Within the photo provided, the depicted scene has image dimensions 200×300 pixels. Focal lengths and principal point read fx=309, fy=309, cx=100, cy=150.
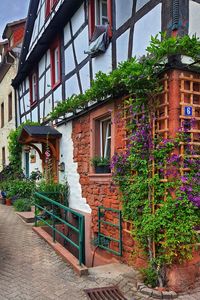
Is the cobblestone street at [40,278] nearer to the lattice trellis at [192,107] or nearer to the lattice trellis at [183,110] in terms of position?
the lattice trellis at [183,110]

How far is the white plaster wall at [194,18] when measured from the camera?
459 centimetres

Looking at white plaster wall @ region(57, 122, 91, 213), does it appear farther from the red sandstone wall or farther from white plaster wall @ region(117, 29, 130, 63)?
white plaster wall @ region(117, 29, 130, 63)

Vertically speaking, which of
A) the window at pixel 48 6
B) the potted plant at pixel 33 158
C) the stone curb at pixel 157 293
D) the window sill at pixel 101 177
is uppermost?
the window at pixel 48 6

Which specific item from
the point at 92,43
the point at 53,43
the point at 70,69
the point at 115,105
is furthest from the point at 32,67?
the point at 115,105

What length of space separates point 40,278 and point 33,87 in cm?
912

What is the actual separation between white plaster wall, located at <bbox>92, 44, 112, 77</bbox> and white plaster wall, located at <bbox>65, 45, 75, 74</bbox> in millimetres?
1429

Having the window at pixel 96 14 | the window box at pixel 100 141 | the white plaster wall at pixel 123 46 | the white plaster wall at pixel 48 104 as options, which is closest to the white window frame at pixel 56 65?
the white plaster wall at pixel 48 104

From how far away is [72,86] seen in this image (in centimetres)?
814

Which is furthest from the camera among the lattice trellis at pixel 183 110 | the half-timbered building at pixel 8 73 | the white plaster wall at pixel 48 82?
the half-timbered building at pixel 8 73

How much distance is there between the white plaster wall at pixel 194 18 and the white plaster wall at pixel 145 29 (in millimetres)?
458

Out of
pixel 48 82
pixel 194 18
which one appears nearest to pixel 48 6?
pixel 48 82

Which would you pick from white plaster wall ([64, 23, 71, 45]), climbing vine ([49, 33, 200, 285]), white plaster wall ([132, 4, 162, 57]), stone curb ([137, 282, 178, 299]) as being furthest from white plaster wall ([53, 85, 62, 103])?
stone curb ([137, 282, 178, 299])

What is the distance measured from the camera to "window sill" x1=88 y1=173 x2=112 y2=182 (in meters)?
6.04

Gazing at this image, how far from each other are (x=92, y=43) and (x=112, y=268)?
4.46 m
